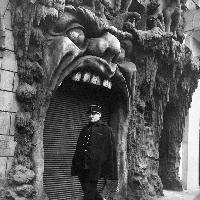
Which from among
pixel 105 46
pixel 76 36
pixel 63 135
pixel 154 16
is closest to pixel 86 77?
pixel 105 46

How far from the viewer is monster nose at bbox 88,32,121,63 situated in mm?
7164

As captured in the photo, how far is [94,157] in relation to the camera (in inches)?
204

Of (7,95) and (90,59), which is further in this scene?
(90,59)

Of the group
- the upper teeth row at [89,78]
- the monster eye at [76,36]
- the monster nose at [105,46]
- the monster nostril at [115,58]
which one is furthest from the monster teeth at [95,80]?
the monster eye at [76,36]

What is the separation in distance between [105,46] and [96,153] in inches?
104

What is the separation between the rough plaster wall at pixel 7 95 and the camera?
6.07 meters

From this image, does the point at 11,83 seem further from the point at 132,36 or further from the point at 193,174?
the point at 193,174

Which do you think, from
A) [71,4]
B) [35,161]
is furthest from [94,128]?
[71,4]

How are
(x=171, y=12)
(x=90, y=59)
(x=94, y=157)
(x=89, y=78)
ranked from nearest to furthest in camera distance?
1. (x=94, y=157)
2. (x=90, y=59)
3. (x=89, y=78)
4. (x=171, y=12)

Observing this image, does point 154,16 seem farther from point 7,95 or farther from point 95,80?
point 7,95

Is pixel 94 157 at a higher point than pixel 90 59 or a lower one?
lower

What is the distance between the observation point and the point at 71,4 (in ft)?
23.9

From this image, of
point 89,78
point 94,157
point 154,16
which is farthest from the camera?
point 154,16

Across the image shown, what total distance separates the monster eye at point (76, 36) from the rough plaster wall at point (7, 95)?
1131 millimetres
